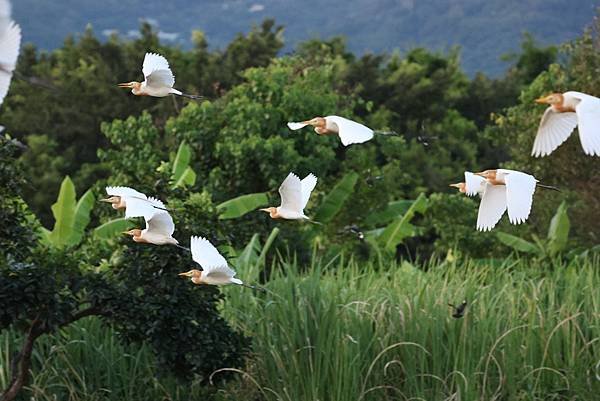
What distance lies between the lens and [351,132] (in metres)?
3.77

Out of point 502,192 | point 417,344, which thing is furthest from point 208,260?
point 417,344

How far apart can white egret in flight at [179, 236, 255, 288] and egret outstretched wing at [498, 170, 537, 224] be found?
0.95 meters

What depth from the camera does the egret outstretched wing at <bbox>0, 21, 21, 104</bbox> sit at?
Result: 11.1 ft

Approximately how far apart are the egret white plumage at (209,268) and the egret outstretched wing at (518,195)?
3.11 feet

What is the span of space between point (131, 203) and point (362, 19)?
75.8 metres

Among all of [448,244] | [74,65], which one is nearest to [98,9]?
[74,65]

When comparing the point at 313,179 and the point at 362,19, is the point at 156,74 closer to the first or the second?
the point at 313,179

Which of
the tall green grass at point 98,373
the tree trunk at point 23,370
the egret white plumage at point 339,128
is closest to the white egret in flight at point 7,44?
the egret white plumage at point 339,128

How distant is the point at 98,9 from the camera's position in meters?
76.5

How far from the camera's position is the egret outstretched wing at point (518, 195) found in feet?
11.3

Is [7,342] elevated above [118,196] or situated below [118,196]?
below

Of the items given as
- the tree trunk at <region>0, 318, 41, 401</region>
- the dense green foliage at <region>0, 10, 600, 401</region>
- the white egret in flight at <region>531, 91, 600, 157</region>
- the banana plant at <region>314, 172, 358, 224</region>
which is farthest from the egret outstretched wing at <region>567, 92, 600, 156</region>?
the banana plant at <region>314, 172, 358, 224</region>

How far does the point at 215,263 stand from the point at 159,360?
7.36 ft

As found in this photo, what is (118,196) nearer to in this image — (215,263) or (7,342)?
(215,263)
